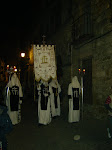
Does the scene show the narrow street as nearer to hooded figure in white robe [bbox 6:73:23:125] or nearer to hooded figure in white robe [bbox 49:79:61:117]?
hooded figure in white robe [bbox 6:73:23:125]

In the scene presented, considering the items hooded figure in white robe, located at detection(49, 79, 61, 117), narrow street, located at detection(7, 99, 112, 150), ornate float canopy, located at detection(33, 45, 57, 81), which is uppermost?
ornate float canopy, located at detection(33, 45, 57, 81)

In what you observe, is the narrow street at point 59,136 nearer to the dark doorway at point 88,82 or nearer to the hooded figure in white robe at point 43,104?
the hooded figure in white robe at point 43,104

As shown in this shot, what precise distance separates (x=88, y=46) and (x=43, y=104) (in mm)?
4498

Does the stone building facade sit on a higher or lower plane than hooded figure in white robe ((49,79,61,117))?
higher

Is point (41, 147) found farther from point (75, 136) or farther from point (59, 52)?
point (59, 52)

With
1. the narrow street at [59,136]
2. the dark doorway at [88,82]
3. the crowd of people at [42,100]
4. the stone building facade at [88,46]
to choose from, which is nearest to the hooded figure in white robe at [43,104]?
the crowd of people at [42,100]

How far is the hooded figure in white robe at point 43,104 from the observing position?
8789 millimetres

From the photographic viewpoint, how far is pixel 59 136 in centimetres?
687

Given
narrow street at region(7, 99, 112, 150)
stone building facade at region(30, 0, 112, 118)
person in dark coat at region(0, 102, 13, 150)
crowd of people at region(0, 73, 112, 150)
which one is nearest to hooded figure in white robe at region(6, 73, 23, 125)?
crowd of people at region(0, 73, 112, 150)

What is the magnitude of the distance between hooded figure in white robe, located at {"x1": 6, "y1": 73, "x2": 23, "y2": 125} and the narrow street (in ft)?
1.77

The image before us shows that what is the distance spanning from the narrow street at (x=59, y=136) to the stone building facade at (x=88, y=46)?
61.7 inches

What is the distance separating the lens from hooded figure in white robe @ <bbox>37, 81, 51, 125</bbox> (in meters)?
8.79

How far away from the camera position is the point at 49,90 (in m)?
9.41

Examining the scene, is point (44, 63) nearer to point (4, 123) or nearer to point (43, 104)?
point (43, 104)
